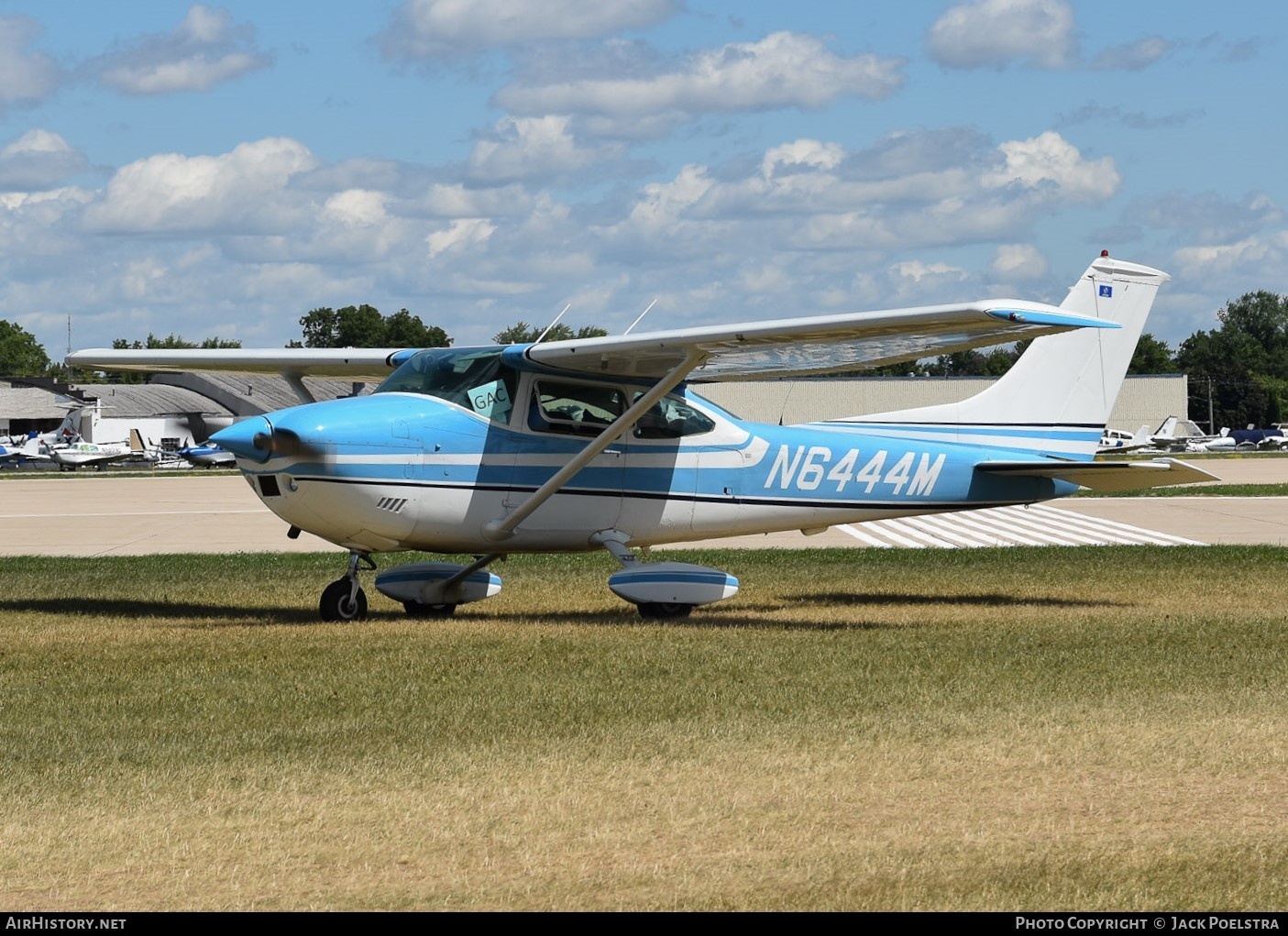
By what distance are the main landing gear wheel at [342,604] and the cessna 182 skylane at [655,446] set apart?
0.04 ft

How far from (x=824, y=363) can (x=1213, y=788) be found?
25.4 ft

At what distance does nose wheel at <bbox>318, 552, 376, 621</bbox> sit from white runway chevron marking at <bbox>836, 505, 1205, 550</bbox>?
9.19m

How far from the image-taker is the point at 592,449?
1329 centimetres

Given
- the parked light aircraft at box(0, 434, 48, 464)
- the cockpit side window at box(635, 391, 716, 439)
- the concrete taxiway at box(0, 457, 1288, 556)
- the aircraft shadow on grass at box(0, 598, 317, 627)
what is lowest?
the parked light aircraft at box(0, 434, 48, 464)

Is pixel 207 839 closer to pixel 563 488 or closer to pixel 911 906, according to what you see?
pixel 911 906

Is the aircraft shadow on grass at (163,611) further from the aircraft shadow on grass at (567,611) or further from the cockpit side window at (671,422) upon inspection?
the cockpit side window at (671,422)

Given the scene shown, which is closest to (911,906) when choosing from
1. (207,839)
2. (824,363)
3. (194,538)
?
(207,839)

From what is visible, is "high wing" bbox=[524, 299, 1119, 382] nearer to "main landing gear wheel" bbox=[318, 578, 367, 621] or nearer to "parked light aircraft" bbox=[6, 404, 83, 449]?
"main landing gear wheel" bbox=[318, 578, 367, 621]

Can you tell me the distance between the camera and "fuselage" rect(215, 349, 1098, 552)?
12.7 meters

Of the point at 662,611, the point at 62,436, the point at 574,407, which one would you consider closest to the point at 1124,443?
the point at 62,436

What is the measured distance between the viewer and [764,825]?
20.6 ft

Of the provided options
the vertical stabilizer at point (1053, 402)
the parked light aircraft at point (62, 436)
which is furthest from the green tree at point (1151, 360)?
the vertical stabilizer at point (1053, 402)

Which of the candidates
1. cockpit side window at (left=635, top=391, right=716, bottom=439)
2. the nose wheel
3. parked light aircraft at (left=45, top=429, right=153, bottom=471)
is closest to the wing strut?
cockpit side window at (left=635, top=391, right=716, bottom=439)

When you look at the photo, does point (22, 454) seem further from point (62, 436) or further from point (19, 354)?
point (19, 354)
